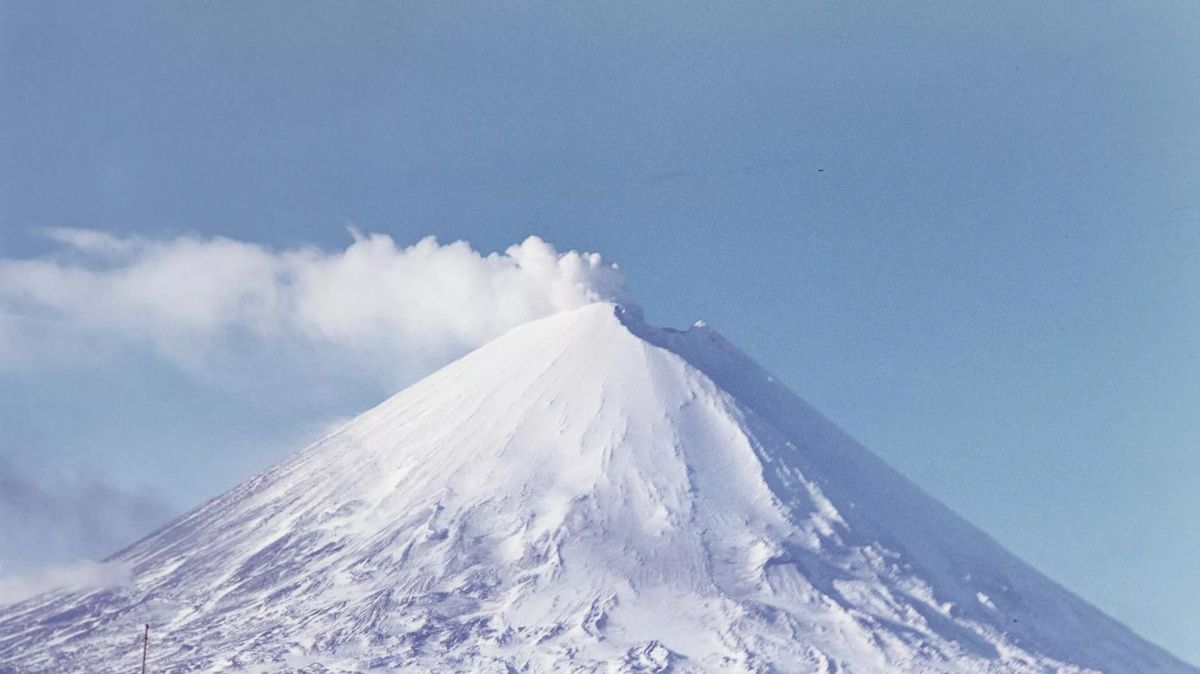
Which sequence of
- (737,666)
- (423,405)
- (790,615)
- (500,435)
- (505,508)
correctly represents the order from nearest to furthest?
1. (737,666)
2. (790,615)
3. (505,508)
4. (500,435)
5. (423,405)

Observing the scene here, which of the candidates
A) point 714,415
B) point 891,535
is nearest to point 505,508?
point 714,415

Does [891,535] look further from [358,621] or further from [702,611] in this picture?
[358,621]

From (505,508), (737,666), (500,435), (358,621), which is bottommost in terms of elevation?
(737,666)

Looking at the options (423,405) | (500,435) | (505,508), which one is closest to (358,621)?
(505,508)

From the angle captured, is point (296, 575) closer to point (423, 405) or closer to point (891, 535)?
point (423, 405)

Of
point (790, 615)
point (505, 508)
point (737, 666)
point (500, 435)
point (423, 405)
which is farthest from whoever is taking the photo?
point (423, 405)

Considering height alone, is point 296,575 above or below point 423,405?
below

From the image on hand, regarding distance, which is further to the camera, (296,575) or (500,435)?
(500,435)
